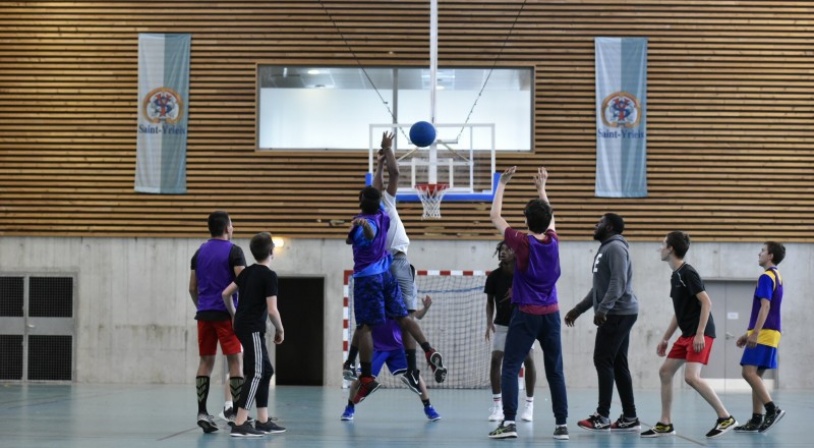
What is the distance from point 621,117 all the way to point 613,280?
32.2ft

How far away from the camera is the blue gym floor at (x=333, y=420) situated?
957 centimetres

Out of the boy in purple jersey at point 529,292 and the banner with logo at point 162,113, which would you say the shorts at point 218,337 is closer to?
the boy in purple jersey at point 529,292

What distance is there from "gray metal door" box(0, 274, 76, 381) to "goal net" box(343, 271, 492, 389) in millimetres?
5178

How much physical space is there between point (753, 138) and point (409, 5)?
22.1 ft

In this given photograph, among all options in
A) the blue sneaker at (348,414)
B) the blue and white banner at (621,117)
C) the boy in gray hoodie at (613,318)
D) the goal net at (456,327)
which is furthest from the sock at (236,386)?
the blue and white banner at (621,117)

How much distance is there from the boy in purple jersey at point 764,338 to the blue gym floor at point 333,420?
27cm

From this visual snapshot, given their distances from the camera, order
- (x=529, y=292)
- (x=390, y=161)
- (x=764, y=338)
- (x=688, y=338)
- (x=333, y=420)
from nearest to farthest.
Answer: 1. (x=529, y=292)
2. (x=688, y=338)
3. (x=390, y=161)
4. (x=764, y=338)
5. (x=333, y=420)

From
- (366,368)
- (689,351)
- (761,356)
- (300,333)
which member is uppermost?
(689,351)

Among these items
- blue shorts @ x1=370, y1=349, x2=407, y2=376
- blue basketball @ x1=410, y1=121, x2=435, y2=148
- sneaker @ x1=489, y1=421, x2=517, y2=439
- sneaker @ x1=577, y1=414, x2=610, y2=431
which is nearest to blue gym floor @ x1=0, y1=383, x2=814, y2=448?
sneaker @ x1=489, y1=421, x2=517, y2=439

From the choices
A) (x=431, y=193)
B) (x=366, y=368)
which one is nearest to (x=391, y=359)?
(x=366, y=368)

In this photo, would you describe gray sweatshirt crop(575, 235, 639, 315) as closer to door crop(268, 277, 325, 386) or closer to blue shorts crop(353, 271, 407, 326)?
blue shorts crop(353, 271, 407, 326)

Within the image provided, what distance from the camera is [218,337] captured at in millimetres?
10422

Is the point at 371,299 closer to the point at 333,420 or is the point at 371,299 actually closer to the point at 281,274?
the point at 333,420

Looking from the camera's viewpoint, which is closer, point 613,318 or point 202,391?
point 202,391
